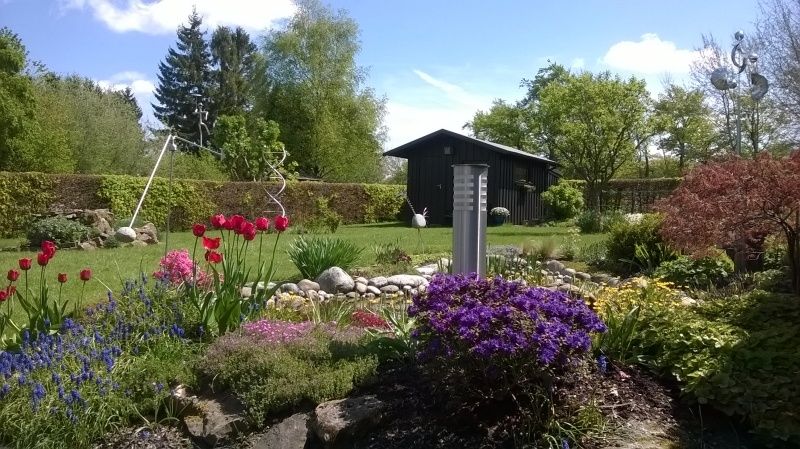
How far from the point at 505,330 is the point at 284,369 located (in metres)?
1.33

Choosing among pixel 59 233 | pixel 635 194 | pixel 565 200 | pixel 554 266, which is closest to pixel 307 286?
pixel 554 266

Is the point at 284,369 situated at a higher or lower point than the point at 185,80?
lower

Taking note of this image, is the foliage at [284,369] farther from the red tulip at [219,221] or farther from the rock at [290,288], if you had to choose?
the rock at [290,288]

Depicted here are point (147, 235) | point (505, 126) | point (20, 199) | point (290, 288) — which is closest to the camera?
point (290, 288)

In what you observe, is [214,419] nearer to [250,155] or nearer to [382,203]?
[250,155]

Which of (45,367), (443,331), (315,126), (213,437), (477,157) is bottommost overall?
(213,437)

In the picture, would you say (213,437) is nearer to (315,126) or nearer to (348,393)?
(348,393)

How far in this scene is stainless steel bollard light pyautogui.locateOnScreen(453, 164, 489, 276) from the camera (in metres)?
4.80

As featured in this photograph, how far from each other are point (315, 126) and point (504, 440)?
3308cm

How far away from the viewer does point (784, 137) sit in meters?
23.9

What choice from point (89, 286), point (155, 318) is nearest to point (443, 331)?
point (155, 318)

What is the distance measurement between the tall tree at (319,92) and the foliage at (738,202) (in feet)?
98.1

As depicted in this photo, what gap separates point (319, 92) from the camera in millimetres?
35094

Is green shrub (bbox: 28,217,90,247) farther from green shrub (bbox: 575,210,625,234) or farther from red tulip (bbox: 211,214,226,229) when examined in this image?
green shrub (bbox: 575,210,625,234)
